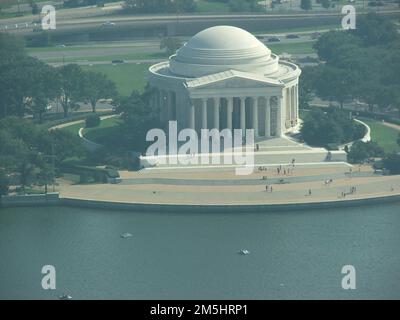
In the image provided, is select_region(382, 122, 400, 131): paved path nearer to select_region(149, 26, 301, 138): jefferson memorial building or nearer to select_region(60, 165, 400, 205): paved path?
select_region(149, 26, 301, 138): jefferson memorial building

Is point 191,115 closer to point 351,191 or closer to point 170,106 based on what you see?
point 170,106

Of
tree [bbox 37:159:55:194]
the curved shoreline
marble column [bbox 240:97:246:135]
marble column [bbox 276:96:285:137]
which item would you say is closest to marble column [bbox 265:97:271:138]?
marble column [bbox 276:96:285:137]

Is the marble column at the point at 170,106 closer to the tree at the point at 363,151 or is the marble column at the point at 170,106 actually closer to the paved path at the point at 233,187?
the paved path at the point at 233,187

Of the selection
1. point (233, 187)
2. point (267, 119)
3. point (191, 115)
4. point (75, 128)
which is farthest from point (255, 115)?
point (75, 128)

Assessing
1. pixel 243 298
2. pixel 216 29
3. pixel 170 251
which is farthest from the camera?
pixel 216 29

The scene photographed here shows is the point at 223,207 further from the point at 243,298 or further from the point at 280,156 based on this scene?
the point at 243,298

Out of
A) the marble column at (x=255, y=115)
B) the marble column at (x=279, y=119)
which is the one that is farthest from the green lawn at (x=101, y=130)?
the marble column at (x=279, y=119)

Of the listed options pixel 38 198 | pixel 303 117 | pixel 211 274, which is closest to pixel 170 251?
pixel 211 274
